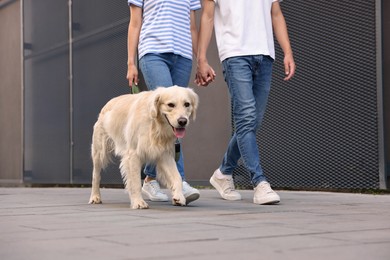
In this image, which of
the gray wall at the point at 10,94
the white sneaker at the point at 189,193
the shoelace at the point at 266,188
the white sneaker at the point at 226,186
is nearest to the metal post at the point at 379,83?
the white sneaker at the point at 226,186

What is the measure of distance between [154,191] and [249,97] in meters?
1.19

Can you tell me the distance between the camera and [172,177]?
550cm

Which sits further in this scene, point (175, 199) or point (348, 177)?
point (348, 177)

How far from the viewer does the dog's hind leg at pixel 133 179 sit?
548 centimetres

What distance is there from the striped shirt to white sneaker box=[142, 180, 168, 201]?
1.12 meters

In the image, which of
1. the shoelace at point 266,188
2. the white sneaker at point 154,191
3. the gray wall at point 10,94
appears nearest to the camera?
the shoelace at point 266,188

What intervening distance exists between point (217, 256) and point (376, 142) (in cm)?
501

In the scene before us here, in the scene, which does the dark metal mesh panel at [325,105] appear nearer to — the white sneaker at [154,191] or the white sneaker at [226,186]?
the white sneaker at [226,186]

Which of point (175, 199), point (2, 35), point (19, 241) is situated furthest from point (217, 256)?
point (2, 35)

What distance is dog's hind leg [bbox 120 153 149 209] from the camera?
18.0 ft

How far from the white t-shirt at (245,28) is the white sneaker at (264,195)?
1.07 m

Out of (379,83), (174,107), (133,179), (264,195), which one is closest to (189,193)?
(133,179)

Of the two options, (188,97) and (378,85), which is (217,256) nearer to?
(188,97)

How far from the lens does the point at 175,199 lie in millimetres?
5523
